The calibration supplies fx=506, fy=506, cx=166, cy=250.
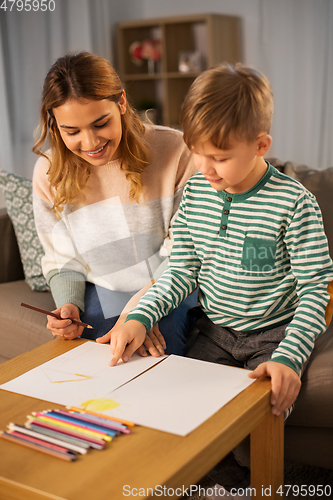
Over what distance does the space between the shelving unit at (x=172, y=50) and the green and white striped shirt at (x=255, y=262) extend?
262 cm

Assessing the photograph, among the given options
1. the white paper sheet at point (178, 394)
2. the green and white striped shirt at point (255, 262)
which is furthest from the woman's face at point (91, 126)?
the white paper sheet at point (178, 394)

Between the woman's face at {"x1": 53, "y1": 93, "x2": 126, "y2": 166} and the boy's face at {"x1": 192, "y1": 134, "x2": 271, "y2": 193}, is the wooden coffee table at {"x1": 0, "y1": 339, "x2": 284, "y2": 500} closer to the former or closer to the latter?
the boy's face at {"x1": 192, "y1": 134, "x2": 271, "y2": 193}

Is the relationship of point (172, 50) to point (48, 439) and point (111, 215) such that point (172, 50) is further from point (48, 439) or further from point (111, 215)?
point (48, 439)

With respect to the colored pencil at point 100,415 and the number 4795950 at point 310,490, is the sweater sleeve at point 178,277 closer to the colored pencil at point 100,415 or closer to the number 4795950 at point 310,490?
the colored pencil at point 100,415

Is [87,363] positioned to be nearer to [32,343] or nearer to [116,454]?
[116,454]

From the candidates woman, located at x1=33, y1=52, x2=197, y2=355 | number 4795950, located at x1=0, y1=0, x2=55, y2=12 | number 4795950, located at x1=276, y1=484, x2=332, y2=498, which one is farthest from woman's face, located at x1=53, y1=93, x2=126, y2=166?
number 4795950, located at x1=0, y1=0, x2=55, y2=12

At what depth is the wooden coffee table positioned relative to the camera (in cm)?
63

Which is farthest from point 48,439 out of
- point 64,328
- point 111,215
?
point 111,215

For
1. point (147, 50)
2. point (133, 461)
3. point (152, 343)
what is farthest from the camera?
point (147, 50)

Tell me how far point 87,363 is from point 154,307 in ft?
0.62

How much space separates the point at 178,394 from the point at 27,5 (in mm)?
3096

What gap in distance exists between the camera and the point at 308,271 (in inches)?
38.4

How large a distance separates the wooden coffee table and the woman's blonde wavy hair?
0.67 meters

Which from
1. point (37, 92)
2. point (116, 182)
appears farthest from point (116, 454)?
point (37, 92)
